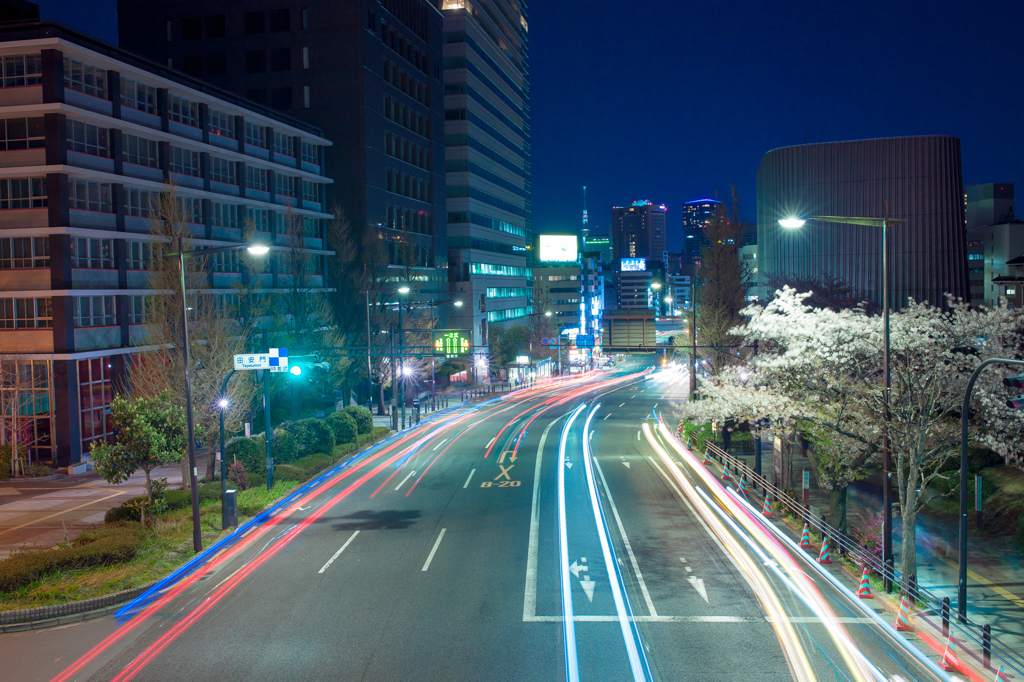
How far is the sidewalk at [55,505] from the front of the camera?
71.7ft

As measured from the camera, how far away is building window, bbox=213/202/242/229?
1801 inches

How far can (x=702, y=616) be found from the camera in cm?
1556

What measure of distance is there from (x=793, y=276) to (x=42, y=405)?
4829 cm

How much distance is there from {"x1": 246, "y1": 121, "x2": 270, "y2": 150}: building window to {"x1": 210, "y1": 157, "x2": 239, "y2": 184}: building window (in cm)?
308

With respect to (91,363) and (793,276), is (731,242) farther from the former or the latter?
(91,363)

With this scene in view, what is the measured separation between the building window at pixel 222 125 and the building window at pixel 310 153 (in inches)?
346

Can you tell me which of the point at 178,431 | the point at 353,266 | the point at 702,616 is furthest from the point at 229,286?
the point at 702,616

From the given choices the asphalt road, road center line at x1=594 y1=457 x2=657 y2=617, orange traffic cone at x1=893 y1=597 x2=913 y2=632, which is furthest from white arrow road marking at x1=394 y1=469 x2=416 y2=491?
orange traffic cone at x1=893 y1=597 x2=913 y2=632

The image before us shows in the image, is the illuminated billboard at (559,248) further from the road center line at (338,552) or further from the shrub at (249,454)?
the road center line at (338,552)

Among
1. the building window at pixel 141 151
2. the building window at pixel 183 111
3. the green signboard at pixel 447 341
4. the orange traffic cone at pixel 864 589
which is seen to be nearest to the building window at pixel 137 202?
the building window at pixel 141 151

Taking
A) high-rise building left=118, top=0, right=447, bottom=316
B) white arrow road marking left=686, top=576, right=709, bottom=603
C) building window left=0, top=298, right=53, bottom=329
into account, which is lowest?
white arrow road marking left=686, top=576, right=709, bottom=603

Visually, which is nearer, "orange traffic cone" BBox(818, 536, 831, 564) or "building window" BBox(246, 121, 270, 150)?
"orange traffic cone" BBox(818, 536, 831, 564)

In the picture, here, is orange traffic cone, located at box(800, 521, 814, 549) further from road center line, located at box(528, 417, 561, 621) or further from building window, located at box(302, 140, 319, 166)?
building window, located at box(302, 140, 319, 166)

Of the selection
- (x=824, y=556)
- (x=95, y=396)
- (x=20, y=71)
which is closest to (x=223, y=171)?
(x=20, y=71)
